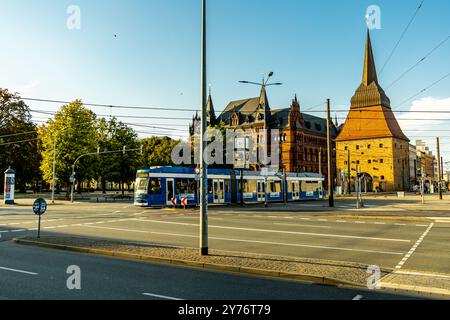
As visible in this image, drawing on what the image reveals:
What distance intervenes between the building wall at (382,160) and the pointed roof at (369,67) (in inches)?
584

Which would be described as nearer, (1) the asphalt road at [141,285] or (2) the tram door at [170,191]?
(1) the asphalt road at [141,285]

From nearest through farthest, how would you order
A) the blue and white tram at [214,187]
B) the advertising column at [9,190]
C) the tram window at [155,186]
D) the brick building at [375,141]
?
the tram window at [155,186], the blue and white tram at [214,187], the advertising column at [9,190], the brick building at [375,141]

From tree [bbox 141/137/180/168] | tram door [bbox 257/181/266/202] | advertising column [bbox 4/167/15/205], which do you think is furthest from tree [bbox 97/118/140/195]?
Result: tram door [bbox 257/181/266/202]

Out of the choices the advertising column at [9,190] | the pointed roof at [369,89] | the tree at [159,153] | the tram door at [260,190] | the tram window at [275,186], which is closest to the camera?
the tram door at [260,190]

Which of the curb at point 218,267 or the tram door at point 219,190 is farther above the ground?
the tram door at point 219,190

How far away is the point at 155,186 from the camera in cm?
3011

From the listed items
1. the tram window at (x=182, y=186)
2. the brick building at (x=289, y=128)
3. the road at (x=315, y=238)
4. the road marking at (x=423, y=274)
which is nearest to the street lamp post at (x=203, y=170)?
the road at (x=315, y=238)

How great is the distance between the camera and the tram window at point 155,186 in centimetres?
2987

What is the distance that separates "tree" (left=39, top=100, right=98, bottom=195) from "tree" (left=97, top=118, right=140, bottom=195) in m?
6.89

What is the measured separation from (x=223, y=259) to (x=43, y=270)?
429 cm

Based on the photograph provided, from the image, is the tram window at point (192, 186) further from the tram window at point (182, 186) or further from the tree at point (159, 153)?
the tree at point (159, 153)

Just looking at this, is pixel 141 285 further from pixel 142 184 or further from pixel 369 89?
pixel 369 89
